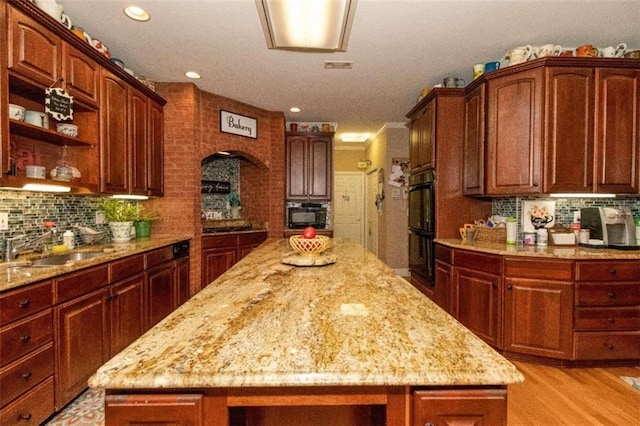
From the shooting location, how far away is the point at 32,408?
1635mm

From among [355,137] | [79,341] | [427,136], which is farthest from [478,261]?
[355,137]

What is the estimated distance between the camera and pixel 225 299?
1144 mm

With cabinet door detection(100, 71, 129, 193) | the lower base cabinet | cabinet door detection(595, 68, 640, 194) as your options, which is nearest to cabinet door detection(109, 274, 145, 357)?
cabinet door detection(100, 71, 129, 193)

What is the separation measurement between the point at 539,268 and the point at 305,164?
12.4ft

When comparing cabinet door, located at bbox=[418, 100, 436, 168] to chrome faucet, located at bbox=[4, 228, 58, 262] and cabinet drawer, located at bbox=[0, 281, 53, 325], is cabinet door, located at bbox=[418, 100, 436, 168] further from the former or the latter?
chrome faucet, located at bbox=[4, 228, 58, 262]

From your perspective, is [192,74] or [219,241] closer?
[192,74]

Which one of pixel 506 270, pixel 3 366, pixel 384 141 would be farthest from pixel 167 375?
pixel 384 141

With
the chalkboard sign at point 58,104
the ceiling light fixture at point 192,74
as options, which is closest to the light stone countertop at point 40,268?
the chalkboard sign at point 58,104

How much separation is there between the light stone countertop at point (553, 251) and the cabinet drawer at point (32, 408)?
2993 mm

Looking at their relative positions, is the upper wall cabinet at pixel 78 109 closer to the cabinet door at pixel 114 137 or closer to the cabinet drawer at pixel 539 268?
the cabinet door at pixel 114 137

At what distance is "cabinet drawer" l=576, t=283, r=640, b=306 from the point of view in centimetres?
241

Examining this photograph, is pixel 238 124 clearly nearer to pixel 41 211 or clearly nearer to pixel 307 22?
pixel 41 211

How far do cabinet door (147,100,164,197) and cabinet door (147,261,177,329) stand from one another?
0.90m

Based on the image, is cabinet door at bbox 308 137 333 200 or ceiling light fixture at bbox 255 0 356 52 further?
cabinet door at bbox 308 137 333 200
